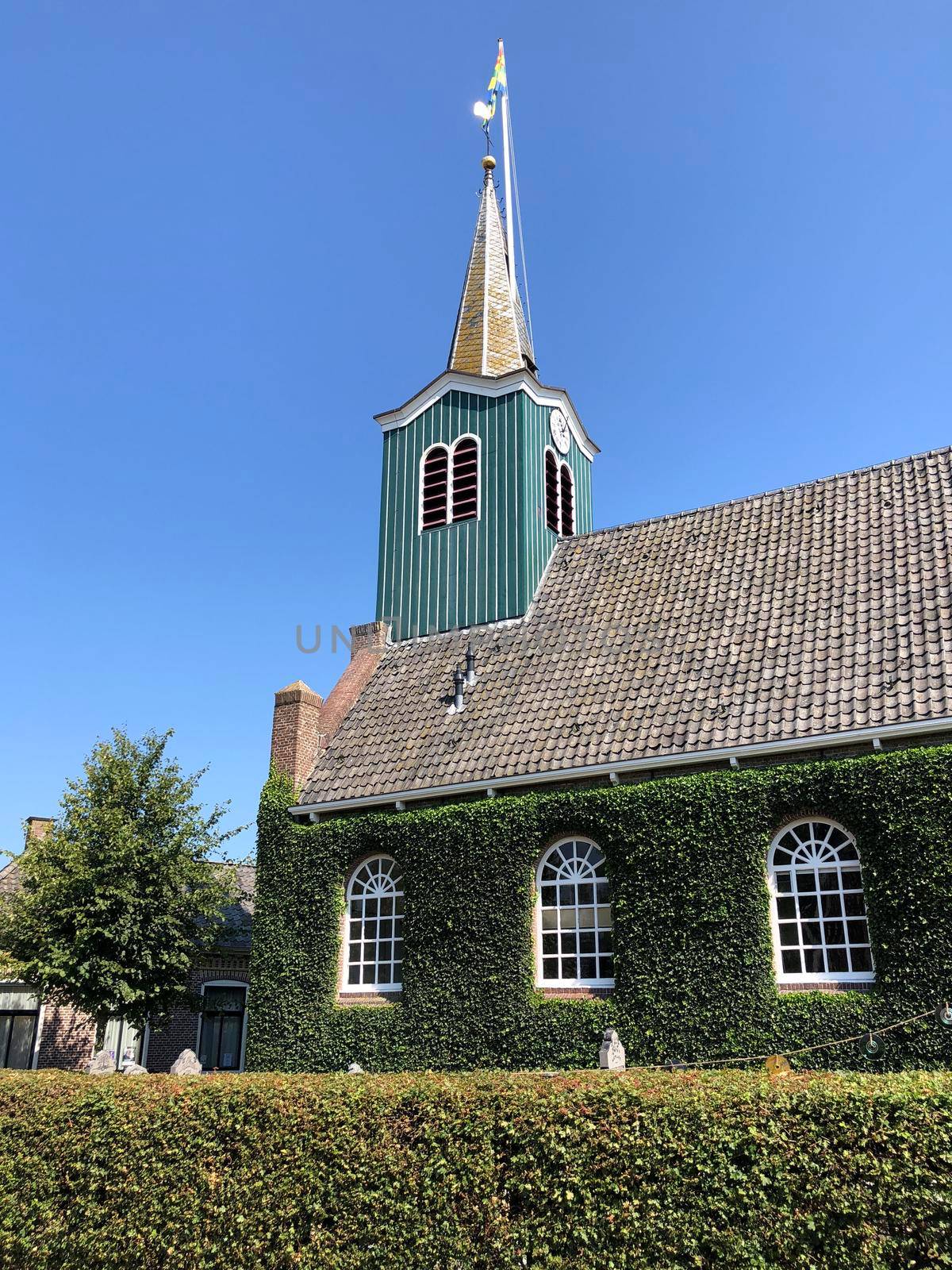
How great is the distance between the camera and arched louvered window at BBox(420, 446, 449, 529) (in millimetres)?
21297

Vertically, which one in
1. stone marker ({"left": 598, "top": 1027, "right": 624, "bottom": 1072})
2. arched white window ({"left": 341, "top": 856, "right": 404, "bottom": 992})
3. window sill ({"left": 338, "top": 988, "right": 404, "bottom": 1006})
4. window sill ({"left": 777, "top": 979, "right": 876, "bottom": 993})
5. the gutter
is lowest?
stone marker ({"left": 598, "top": 1027, "right": 624, "bottom": 1072})

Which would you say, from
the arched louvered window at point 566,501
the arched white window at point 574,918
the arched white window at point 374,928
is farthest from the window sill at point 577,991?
the arched louvered window at point 566,501

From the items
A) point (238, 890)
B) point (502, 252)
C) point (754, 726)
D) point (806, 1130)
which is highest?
point (502, 252)

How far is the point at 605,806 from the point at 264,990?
6.91 m

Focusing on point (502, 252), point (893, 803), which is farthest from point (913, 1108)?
point (502, 252)

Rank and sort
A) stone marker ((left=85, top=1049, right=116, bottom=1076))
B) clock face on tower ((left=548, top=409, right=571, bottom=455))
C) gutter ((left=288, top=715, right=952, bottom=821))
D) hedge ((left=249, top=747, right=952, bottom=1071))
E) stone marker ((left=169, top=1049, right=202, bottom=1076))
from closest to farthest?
1. hedge ((left=249, top=747, right=952, bottom=1071))
2. gutter ((left=288, top=715, right=952, bottom=821))
3. stone marker ((left=85, top=1049, right=116, bottom=1076))
4. stone marker ((left=169, top=1049, right=202, bottom=1076))
5. clock face on tower ((left=548, top=409, right=571, bottom=455))

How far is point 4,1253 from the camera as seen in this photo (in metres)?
10.9

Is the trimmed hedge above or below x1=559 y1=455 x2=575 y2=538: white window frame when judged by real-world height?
below

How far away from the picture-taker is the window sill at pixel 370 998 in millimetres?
15649

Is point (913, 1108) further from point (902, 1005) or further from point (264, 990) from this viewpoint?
point (264, 990)

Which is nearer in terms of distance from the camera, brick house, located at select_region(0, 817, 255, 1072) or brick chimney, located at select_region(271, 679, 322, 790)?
brick chimney, located at select_region(271, 679, 322, 790)

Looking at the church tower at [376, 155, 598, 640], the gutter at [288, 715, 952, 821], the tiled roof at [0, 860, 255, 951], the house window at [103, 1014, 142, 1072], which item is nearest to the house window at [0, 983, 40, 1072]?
the house window at [103, 1014, 142, 1072]

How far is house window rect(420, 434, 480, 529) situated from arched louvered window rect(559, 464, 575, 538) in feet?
7.25

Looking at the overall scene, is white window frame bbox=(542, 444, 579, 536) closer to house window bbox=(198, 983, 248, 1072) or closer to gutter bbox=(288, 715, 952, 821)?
gutter bbox=(288, 715, 952, 821)
